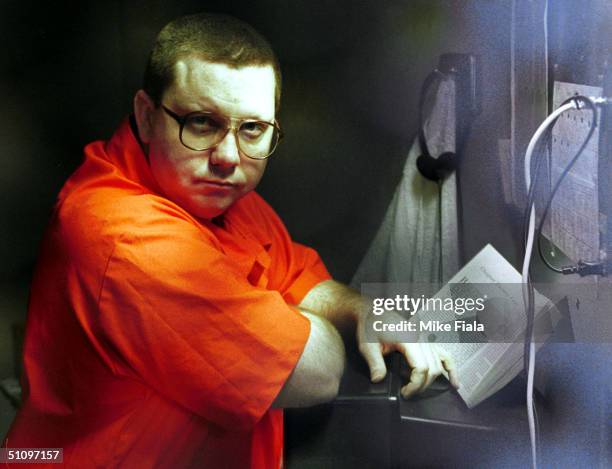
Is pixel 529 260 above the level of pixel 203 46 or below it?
below

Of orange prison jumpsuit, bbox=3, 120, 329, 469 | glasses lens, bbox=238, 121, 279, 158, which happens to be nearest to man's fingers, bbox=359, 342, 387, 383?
orange prison jumpsuit, bbox=3, 120, 329, 469

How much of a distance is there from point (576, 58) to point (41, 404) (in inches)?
35.8

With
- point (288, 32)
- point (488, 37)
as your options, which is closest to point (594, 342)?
point (488, 37)

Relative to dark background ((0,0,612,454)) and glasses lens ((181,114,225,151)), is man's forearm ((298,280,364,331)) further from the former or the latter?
glasses lens ((181,114,225,151))

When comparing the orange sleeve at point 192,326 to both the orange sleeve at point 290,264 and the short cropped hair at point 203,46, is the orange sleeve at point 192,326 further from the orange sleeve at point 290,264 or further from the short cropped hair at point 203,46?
the short cropped hair at point 203,46

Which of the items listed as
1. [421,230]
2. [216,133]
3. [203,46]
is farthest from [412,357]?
[203,46]

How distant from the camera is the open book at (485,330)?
111 cm

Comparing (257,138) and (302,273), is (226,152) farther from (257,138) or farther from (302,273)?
(302,273)

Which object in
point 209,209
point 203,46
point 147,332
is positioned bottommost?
point 147,332

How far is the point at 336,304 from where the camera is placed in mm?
1112

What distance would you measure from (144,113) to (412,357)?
515 millimetres

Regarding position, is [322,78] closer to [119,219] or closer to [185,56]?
[185,56]

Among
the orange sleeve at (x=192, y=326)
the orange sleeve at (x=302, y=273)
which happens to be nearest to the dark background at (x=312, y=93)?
the orange sleeve at (x=302, y=273)

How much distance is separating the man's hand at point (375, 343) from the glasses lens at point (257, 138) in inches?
8.5
